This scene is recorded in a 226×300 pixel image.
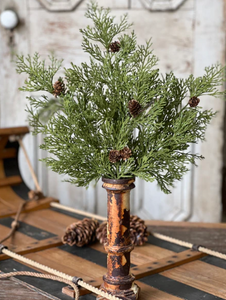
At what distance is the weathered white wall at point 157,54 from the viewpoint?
2799 mm

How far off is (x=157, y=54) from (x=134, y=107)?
1.85m

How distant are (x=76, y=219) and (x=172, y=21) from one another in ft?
4.64

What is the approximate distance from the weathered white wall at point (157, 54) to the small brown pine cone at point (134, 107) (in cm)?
177

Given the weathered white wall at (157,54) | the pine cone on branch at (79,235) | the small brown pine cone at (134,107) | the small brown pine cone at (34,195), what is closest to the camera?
the small brown pine cone at (134,107)

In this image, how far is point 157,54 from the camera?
2.88 m

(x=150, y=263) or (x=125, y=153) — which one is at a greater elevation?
(x=125, y=153)

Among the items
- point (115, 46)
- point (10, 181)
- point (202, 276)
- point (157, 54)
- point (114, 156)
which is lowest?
point (202, 276)

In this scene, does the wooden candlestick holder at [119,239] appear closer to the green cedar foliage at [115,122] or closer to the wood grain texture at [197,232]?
the green cedar foliage at [115,122]

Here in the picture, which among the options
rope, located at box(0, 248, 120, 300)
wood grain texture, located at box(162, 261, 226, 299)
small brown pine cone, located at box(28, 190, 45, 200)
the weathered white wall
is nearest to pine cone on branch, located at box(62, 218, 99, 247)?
rope, located at box(0, 248, 120, 300)

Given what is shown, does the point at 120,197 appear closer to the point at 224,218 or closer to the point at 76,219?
the point at 76,219

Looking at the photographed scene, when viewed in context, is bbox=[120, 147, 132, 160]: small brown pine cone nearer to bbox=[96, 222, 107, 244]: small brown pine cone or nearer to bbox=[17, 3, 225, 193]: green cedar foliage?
bbox=[17, 3, 225, 193]: green cedar foliage

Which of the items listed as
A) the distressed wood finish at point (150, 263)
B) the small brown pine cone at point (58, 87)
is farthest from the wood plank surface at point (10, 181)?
the small brown pine cone at point (58, 87)

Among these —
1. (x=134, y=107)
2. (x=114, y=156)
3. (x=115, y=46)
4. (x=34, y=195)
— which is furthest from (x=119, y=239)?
(x=34, y=195)

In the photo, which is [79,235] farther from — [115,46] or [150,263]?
[115,46]
